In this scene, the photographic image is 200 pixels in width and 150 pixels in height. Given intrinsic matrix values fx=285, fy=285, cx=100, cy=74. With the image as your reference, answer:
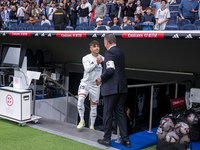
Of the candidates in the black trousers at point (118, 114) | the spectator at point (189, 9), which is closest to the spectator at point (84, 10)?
the spectator at point (189, 9)

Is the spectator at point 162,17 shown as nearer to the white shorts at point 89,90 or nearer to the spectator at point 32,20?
the white shorts at point 89,90

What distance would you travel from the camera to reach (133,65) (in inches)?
394

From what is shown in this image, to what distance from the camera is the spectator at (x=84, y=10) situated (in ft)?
37.0

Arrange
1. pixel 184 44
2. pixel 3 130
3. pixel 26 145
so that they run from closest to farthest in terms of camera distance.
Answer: pixel 26 145
pixel 3 130
pixel 184 44

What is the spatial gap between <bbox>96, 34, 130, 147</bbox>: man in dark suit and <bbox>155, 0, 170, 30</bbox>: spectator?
15.2ft

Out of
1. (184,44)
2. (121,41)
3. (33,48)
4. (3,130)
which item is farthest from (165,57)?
(33,48)

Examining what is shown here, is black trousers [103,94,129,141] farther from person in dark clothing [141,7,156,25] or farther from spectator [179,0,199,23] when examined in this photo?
person in dark clothing [141,7,156,25]

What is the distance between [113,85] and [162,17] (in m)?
5.08

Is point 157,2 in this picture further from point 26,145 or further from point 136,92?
point 26,145

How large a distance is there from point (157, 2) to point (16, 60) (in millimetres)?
5866

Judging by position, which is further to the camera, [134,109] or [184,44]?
[184,44]

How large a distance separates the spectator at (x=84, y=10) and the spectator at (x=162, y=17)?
11.1ft

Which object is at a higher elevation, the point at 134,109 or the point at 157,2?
the point at 157,2

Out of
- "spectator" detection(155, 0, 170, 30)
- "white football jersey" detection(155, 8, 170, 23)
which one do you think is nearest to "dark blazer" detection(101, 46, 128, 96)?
"spectator" detection(155, 0, 170, 30)
